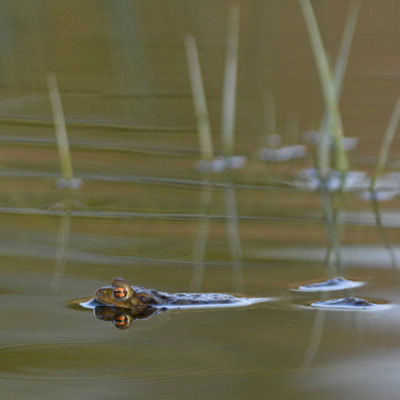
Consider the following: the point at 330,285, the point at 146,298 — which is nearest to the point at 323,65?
the point at 330,285

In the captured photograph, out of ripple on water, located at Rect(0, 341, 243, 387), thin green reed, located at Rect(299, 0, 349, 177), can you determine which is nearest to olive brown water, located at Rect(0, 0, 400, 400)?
ripple on water, located at Rect(0, 341, 243, 387)

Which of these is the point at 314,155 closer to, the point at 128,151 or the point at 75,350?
the point at 128,151

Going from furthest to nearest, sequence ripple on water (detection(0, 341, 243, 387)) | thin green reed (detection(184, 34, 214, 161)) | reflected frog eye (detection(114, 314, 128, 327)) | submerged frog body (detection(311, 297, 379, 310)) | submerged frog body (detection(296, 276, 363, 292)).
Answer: thin green reed (detection(184, 34, 214, 161)), submerged frog body (detection(296, 276, 363, 292)), submerged frog body (detection(311, 297, 379, 310)), reflected frog eye (detection(114, 314, 128, 327)), ripple on water (detection(0, 341, 243, 387))

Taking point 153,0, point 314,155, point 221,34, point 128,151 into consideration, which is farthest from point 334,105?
point 153,0

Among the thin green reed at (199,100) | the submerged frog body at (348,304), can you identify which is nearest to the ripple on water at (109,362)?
the submerged frog body at (348,304)

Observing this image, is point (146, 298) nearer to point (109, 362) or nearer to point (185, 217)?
point (109, 362)

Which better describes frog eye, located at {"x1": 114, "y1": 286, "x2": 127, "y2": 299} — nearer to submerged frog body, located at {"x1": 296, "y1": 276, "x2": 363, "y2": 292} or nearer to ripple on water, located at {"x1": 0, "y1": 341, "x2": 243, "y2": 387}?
ripple on water, located at {"x1": 0, "y1": 341, "x2": 243, "y2": 387}

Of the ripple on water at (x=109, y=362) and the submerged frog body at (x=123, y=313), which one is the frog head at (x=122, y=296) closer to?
the submerged frog body at (x=123, y=313)
